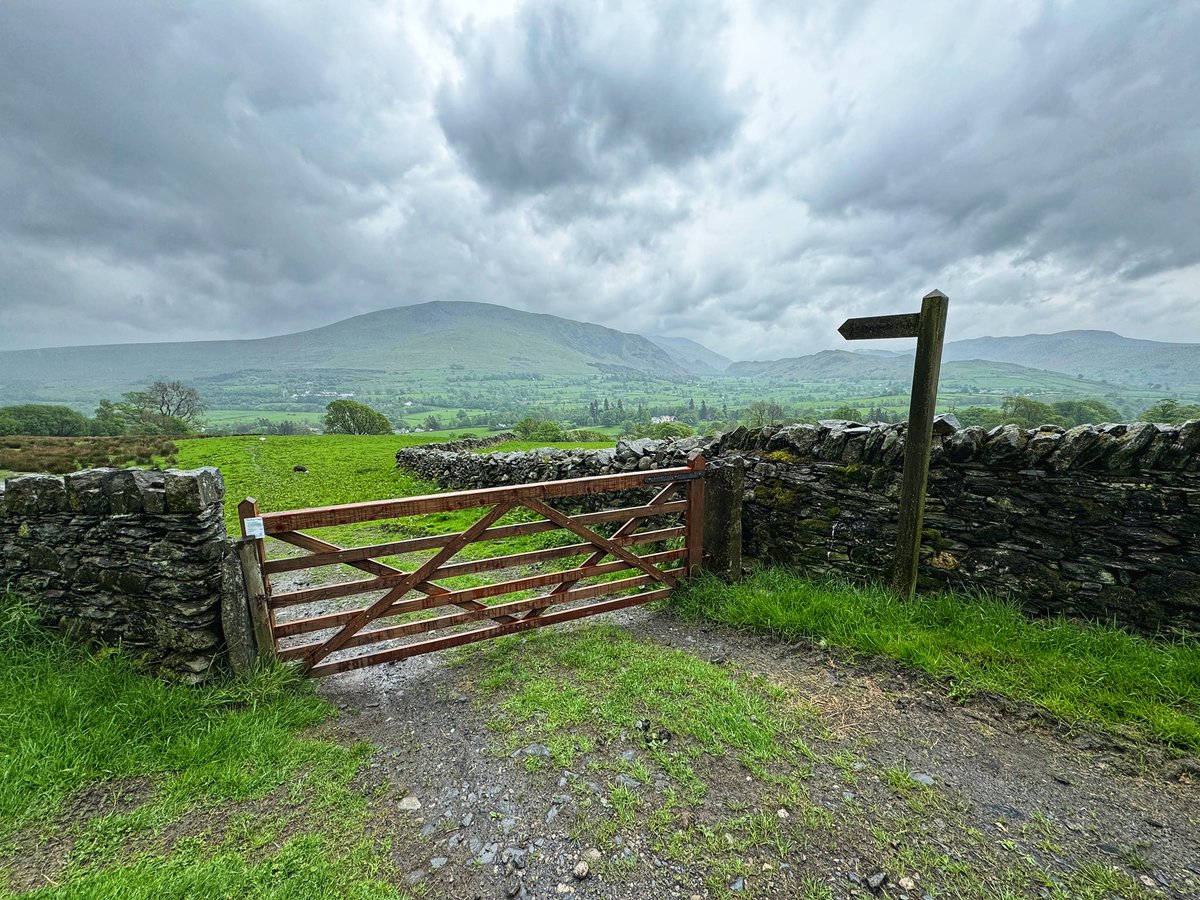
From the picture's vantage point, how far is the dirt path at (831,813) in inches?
101

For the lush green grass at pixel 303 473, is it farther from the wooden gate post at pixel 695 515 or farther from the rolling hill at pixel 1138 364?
the rolling hill at pixel 1138 364

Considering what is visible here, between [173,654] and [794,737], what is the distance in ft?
16.8

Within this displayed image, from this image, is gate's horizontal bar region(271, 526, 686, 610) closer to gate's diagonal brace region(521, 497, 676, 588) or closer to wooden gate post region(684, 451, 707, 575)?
gate's diagonal brace region(521, 497, 676, 588)

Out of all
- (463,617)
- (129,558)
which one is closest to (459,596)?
(463,617)

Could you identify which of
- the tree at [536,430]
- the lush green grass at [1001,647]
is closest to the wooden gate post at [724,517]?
the lush green grass at [1001,647]

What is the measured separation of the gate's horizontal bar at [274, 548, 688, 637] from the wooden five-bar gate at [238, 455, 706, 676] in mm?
11

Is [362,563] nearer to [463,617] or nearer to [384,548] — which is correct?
[384,548]

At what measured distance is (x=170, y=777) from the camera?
3236mm

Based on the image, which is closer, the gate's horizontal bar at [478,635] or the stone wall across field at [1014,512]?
the stone wall across field at [1014,512]

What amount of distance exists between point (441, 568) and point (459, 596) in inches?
14.1

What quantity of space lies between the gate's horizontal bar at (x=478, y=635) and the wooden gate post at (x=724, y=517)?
2.68 ft

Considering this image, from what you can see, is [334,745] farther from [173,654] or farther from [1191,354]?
[1191,354]

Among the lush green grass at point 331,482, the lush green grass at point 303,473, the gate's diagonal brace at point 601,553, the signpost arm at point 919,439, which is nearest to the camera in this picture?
the signpost arm at point 919,439

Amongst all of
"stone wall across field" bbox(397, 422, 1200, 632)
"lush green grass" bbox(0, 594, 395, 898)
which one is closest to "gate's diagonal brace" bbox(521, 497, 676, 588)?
"stone wall across field" bbox(397, 422, 1200, 632)
